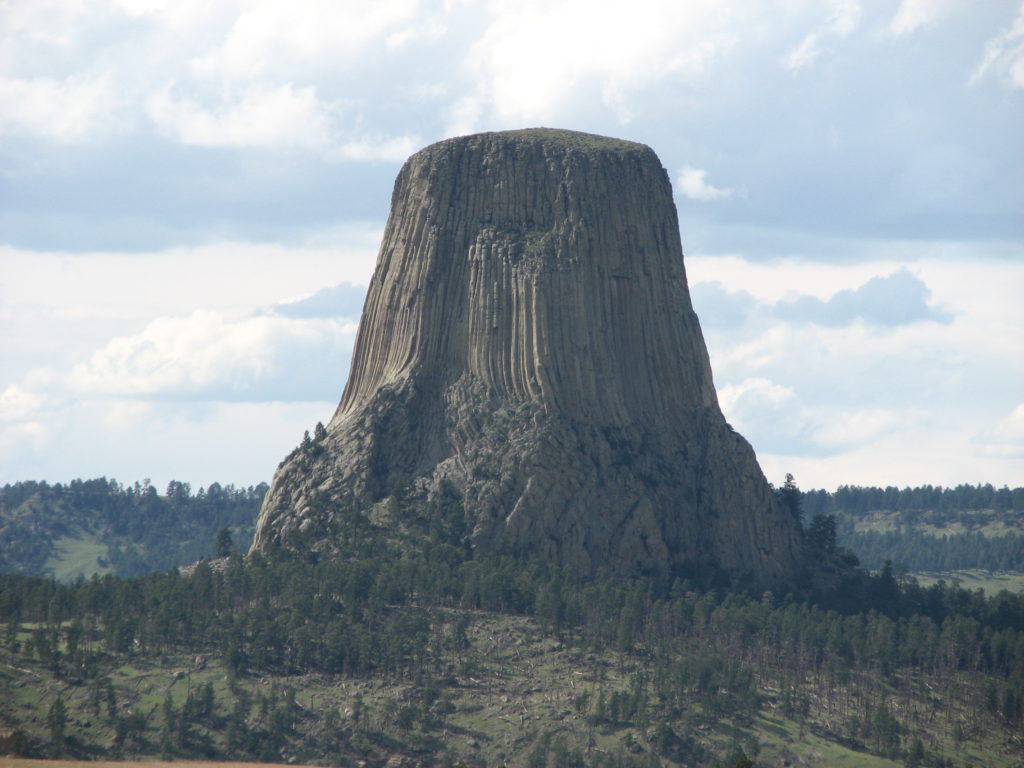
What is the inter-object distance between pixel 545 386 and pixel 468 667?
3280 cm

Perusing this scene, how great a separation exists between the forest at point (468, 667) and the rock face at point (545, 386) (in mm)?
4404

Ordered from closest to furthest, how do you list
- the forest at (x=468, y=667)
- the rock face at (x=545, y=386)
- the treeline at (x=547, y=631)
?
the forest at (x=468, y=667)
the treeline at (x=547, y=631)
the rock face at (x=545, y=386)

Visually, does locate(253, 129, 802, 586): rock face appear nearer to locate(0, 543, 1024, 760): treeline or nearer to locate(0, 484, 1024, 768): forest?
locate(0, 484, 1024, 768): forest

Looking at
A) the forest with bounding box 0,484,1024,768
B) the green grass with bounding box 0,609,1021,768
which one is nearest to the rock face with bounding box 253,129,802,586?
the forest with bounding box 0,484,1024,768

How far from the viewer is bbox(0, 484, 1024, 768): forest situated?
11250 centimetres

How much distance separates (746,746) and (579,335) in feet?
152

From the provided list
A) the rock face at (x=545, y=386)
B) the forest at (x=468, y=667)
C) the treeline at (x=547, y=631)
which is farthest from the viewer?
the rock face at (x=545, y=386)

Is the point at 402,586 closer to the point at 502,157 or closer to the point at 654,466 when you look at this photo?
the point at 654,466

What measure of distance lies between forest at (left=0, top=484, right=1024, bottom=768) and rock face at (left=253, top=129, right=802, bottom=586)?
14.4 ft

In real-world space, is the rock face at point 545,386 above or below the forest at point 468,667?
above

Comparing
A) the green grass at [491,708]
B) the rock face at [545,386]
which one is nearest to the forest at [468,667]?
the green grass at [491,708]

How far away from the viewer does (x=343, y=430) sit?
150 meters

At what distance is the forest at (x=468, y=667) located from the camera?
112m

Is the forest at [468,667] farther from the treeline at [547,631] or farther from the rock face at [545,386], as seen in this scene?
the rock face at [545,386]
